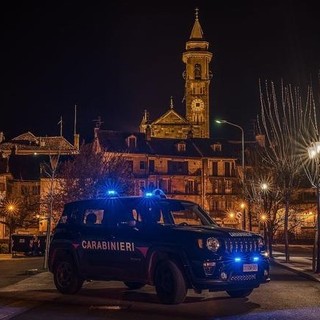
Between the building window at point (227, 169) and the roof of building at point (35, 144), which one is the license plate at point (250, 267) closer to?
the building window at point (227, 169)

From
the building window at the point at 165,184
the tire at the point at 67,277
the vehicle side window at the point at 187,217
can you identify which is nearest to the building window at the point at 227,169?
the building window at the point at 165,184

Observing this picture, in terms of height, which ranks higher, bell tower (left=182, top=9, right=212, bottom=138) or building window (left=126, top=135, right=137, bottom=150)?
bell tower (left=182, top=9, right=212, bottom=138)

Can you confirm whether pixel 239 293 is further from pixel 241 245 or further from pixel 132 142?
pixel 132 142

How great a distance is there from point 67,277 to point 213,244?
14.0 feet

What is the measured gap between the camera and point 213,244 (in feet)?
44.5

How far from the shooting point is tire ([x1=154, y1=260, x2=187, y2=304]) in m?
13.6

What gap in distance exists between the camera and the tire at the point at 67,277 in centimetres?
1599

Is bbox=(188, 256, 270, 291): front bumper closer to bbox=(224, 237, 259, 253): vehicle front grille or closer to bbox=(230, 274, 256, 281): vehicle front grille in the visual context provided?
bbox=(230, 274, 256, 281): vehicle front grille

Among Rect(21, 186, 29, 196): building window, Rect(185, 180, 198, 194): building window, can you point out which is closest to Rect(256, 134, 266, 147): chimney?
Rect(185, 180, 198, 194): building window

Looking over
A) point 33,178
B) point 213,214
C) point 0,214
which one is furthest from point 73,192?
point 213,214

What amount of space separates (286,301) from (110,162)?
56503 mm

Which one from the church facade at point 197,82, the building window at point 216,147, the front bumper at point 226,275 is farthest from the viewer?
the church facade at point 197,82

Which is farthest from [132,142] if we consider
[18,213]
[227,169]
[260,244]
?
[260,244]

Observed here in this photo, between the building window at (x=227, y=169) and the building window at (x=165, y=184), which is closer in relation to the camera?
the building window at (x=165, y=184)
